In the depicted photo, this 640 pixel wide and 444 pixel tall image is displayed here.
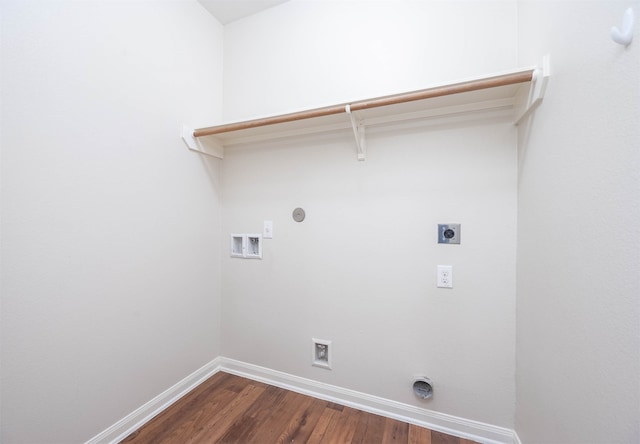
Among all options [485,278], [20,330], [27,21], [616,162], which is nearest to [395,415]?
[485,278]

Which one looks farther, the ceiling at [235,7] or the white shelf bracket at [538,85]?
the ceiling at [235,7]

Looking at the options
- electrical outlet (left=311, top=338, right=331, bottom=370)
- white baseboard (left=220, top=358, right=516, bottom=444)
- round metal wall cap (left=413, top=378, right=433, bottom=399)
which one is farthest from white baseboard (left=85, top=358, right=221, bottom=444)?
round metal wall cap (left=413, top=378, right=433, bottom=399)

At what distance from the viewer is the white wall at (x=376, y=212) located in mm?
1283

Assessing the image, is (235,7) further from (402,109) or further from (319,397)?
(319,397)

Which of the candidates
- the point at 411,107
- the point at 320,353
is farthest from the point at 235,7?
the point at 320,353

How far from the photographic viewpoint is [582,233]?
0.73 metres

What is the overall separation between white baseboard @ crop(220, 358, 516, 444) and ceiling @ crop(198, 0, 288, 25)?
2.66 m

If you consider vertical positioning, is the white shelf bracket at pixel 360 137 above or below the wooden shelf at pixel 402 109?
below

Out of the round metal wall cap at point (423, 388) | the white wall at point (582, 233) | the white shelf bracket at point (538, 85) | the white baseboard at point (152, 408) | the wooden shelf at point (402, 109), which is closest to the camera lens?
the white wall at point (582, 233)

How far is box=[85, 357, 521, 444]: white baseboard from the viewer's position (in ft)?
4.17

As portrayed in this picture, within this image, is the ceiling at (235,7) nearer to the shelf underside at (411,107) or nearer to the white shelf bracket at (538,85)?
the shelf underside at (411,107)

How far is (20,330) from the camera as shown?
971mm

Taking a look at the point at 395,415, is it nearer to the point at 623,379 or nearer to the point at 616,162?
the point at 623,379

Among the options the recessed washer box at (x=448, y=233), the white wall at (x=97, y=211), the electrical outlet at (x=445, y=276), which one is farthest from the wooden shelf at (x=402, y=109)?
the electrical outlet at (x=445, y=276)
